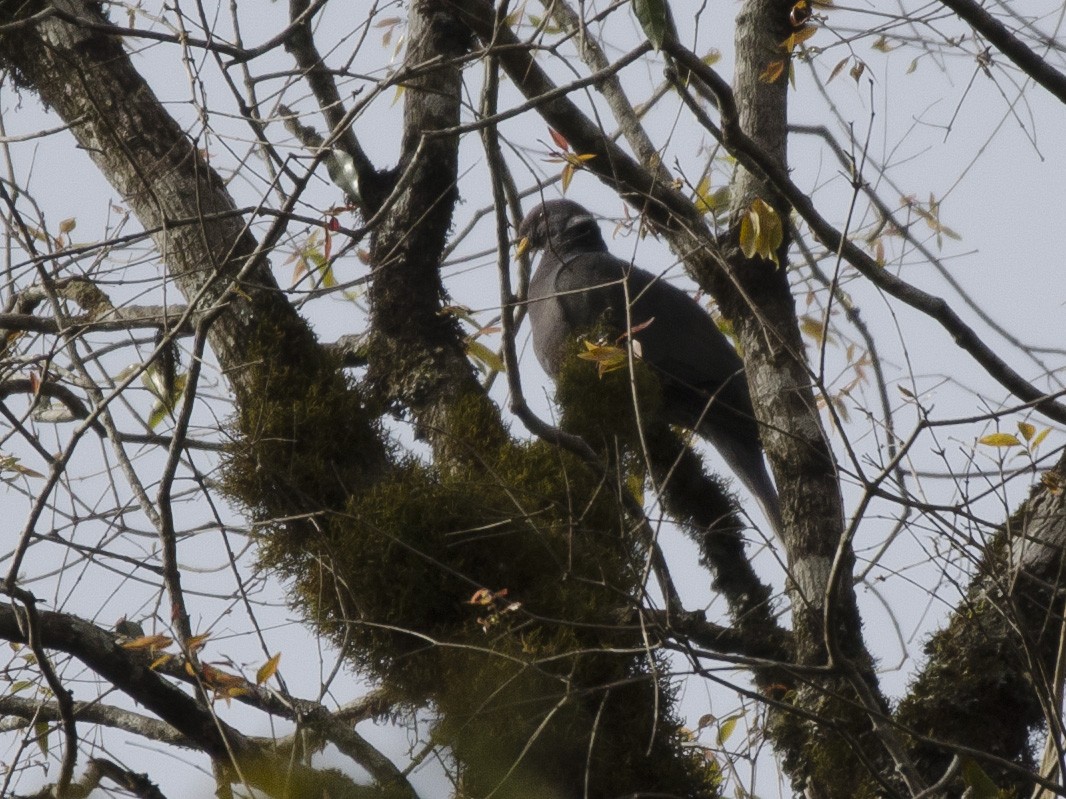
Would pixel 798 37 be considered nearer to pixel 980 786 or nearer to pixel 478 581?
pixel 478 581

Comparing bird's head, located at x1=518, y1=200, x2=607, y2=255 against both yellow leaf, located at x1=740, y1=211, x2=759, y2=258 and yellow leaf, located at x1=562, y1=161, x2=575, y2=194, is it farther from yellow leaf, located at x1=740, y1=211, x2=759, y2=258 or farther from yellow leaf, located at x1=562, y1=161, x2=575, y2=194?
yellow leaf, located at x1=740, y1=211, x2=759, y2=258

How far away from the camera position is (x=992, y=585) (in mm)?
2471

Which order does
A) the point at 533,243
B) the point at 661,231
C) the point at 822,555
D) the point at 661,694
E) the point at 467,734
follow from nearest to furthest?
the point at 467,734, the point at 661,694, the point at 822,555, the point at 661,231, the point at 533,243

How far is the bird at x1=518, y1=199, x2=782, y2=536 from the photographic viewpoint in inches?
165

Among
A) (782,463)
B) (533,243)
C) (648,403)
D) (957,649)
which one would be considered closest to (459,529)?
(648,403)

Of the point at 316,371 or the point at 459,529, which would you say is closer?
the point at 459,529

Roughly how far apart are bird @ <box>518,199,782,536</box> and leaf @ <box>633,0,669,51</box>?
204 cm

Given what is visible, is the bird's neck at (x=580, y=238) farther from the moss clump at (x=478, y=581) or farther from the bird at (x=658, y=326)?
the moss clump at (x=478, y=581)

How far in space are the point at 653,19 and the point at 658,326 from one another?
2626 mm

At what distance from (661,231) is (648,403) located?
527mm

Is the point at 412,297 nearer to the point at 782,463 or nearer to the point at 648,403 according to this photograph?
the point at 648,403

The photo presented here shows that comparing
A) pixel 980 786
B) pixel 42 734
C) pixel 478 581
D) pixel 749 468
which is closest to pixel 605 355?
pixel 478 581

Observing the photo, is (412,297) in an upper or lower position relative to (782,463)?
upper

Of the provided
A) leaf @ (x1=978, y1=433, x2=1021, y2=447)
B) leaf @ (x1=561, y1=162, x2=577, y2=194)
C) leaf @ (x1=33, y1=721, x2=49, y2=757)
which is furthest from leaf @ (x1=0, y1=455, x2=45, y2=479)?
leaf @ (x1=978, y1=433, x2=1021, y2=447)
